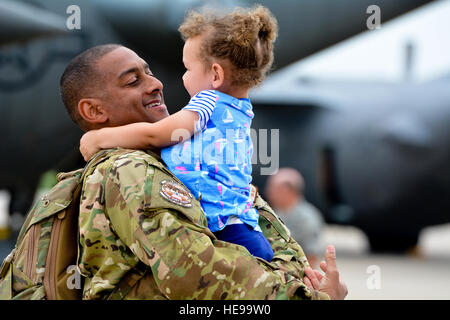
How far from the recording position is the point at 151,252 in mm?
1931

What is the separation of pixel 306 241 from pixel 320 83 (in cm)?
1262

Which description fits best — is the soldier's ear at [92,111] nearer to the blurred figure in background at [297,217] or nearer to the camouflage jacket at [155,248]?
the camouflage jacket at [155,248]

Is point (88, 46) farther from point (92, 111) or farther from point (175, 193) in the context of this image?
point (175, 193)

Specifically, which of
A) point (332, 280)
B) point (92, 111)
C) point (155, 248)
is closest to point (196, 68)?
point (92, 111)

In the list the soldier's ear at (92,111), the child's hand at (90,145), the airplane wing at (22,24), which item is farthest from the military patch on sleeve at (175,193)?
the airplane wing at (22,24)

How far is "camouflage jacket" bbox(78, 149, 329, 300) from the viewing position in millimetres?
1926

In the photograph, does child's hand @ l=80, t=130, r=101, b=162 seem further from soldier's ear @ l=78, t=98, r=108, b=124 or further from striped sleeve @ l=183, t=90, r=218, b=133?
striped sleeve @ l=183, t=90, r=218, b=133

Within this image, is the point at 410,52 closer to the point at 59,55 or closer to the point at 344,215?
the point at 344,215

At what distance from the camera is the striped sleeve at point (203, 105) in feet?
7.30

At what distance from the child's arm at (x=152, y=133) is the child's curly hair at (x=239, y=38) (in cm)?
25

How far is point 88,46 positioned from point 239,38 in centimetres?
657

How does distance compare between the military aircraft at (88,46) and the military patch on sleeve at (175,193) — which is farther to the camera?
the military aircraft at (88,46)

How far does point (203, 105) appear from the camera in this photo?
2.25 meters
